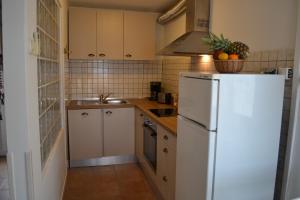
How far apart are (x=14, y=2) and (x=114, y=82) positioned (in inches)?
115

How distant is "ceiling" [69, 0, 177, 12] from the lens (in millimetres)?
3330

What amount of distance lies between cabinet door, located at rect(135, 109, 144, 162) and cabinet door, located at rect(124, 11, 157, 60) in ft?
3.10

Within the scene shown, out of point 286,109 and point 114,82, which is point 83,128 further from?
point 286,109

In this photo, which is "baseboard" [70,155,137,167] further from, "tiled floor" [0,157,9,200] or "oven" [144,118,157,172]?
"tiled floor" [0,157,9,200]

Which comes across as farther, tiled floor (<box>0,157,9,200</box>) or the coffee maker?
the coffee maker

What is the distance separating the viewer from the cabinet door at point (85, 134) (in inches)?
134

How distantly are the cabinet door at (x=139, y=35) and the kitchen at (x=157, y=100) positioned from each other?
0.02m

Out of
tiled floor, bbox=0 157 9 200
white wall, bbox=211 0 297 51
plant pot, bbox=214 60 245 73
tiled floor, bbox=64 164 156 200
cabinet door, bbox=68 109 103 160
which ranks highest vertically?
white wall, bbox=211 0 297 51

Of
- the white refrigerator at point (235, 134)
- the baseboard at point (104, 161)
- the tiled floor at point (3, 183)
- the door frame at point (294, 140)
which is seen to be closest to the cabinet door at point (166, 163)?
the white refrigerator at point (235, 134)

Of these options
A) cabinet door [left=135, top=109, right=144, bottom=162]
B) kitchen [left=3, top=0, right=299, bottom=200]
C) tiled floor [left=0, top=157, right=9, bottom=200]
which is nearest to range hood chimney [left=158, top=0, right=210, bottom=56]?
kitchen [left=3, top=0, right=299, bottom=200]

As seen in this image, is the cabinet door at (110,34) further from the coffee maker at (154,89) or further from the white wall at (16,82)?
the white wall at (16,82)

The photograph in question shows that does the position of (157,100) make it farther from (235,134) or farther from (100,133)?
(235,134)

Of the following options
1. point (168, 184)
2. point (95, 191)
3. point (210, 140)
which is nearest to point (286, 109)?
point (210, 140)

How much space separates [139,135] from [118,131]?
1.17 ft
